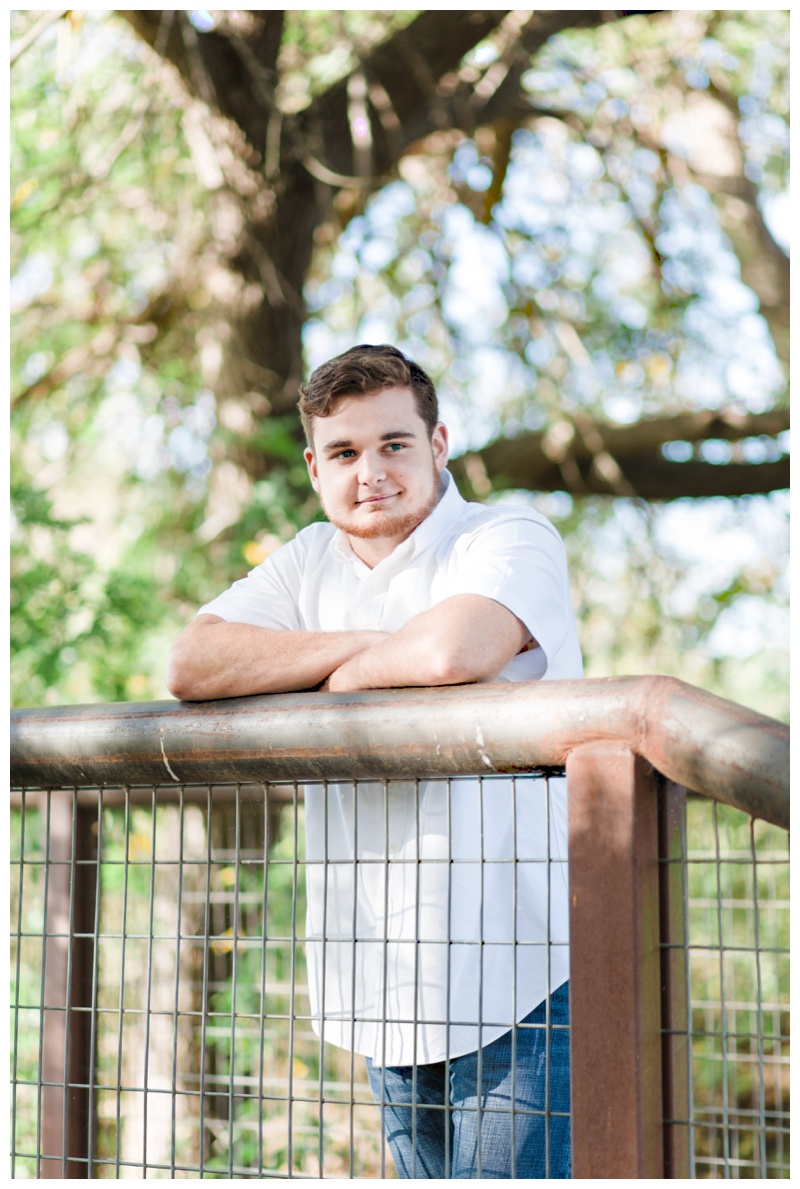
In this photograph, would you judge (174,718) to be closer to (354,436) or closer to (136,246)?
(354,436)

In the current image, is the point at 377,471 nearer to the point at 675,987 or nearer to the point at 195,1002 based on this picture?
the point at 675,987

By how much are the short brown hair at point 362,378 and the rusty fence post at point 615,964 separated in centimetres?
97

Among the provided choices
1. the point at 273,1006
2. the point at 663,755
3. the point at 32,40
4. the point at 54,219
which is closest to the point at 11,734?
the point at 663,755

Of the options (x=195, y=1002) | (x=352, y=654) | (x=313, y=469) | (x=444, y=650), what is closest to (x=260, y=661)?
(x=352, y=654)

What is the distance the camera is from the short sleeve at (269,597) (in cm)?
193

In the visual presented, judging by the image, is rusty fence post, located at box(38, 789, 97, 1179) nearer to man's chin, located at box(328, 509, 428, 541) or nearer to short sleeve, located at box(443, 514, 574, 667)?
man's chin, located at box(328, 509, 428, 541)

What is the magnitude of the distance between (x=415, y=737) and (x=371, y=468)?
0.77 metres

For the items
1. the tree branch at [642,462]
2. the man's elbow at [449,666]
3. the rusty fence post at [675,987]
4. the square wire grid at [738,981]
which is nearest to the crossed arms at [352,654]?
the man's elbow at [449,666]

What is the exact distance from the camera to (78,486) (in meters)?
5.62

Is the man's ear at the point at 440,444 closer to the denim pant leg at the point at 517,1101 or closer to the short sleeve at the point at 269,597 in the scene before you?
the short sleeve at the point at 269,597

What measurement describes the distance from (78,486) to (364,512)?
399 cm

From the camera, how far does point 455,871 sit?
1609 mm

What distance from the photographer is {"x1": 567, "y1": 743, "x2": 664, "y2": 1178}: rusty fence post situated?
1.09m

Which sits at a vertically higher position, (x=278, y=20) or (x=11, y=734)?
(x=278, y=20)
